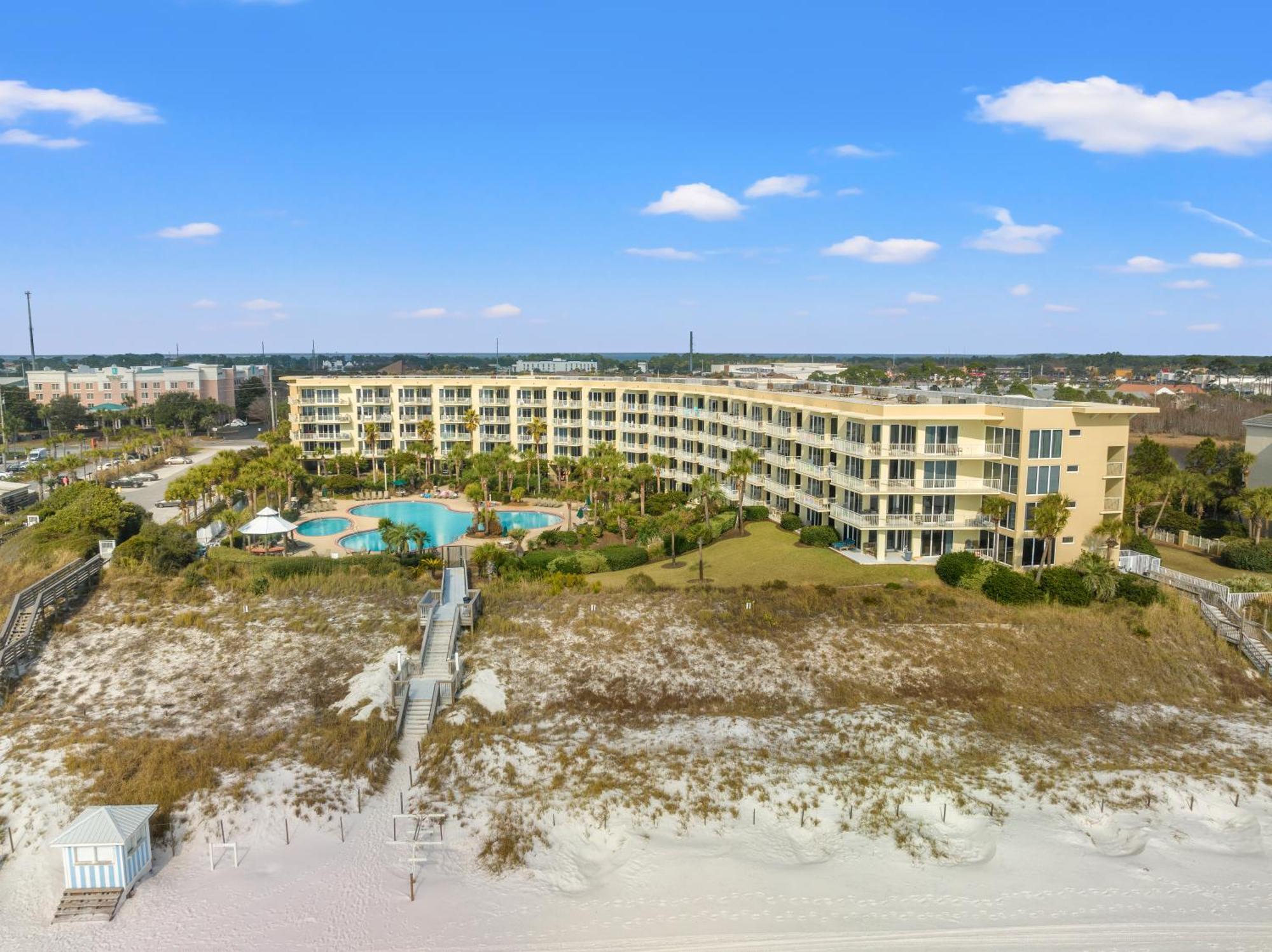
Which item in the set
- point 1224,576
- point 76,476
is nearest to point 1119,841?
A: point 1224,576

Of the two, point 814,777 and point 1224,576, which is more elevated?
point 1224,576

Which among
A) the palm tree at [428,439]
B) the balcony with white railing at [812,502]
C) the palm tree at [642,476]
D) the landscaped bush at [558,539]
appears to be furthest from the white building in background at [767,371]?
the landscaped bush at [558,539]

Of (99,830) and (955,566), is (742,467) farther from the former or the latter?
(99,830)

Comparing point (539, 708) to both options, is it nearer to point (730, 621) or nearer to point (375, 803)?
point (375, 803)

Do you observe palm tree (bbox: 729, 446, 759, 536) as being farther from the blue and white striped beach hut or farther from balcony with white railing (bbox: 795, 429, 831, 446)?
the blue and white striped beach hut

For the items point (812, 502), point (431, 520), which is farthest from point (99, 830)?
point (431, 520)

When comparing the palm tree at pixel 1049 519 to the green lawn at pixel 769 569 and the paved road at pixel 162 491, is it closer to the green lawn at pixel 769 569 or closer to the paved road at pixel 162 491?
the green lawn at pixel 769 569

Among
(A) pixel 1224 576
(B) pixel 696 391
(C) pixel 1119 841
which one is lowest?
(C) pixel 1119 841
